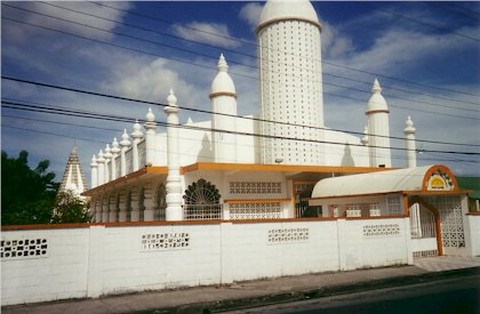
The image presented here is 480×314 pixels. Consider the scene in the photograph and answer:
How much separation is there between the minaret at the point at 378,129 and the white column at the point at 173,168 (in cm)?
1058

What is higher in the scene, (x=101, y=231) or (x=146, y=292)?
(x=101, y=231)

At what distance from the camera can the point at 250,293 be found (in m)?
9.23

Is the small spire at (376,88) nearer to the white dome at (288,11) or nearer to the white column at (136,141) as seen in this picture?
the white dome at (288,11)

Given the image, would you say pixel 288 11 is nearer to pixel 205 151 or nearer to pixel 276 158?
pixel 276 158

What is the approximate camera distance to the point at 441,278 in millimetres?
11625

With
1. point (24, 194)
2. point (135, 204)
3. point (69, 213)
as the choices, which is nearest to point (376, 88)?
point (135, 204)

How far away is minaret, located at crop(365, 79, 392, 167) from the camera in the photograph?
21438 mm

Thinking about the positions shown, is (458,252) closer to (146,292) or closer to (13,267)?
(146,292)

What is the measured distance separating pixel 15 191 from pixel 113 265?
1924 cm

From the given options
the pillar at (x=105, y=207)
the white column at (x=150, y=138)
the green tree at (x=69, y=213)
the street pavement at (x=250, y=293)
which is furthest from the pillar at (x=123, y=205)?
the street pavement at (x=250, y=293)

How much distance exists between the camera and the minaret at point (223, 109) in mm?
17547

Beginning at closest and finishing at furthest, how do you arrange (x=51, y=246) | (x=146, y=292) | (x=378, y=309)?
1. (x=378, y=309)
2. (x=51, y=246)
3. (x=146, y=292)

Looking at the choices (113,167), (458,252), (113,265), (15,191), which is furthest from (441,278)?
(15,191)

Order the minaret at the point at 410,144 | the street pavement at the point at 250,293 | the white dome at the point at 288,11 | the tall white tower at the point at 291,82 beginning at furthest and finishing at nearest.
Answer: the minaret at the point at 410,144 → the white dome at the point at 288,11 → the tall white tower at the point at 291,82 → the street pavement at the point at 250,293
